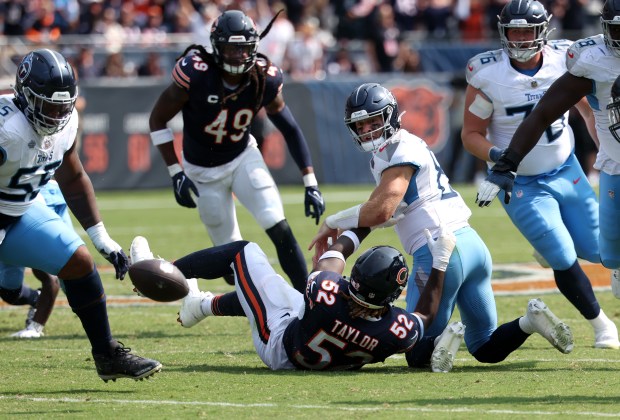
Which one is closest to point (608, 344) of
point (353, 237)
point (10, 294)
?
point (353, 237)

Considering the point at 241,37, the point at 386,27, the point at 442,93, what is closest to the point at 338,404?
the point at 241,37

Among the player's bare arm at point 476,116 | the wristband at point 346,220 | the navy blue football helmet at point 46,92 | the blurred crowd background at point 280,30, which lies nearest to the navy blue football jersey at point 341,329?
the wristband at point 346,220

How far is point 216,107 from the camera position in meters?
7.23

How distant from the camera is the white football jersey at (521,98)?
664 cm

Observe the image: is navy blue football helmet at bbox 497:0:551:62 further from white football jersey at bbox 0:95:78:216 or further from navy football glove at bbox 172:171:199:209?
white football jersey at bbox 0:95:78:216

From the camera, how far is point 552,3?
20.3m

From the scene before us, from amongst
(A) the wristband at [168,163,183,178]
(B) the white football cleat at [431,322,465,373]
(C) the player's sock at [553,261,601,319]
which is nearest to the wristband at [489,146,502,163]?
(C) the player's sock at [553,261,601,319]

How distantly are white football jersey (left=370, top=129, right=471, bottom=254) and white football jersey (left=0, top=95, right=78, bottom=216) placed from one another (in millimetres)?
1561

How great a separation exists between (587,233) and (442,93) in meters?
11.1

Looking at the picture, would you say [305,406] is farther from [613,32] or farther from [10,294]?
[10,294]

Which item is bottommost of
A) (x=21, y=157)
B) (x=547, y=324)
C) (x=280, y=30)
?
(x=280, y=30)

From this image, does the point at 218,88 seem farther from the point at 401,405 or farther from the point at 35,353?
the point at 401,405

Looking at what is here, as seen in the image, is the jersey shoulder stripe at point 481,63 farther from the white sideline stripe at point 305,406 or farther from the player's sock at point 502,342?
the white sideline stripe at point 305,406

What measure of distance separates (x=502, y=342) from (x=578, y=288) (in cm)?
79
